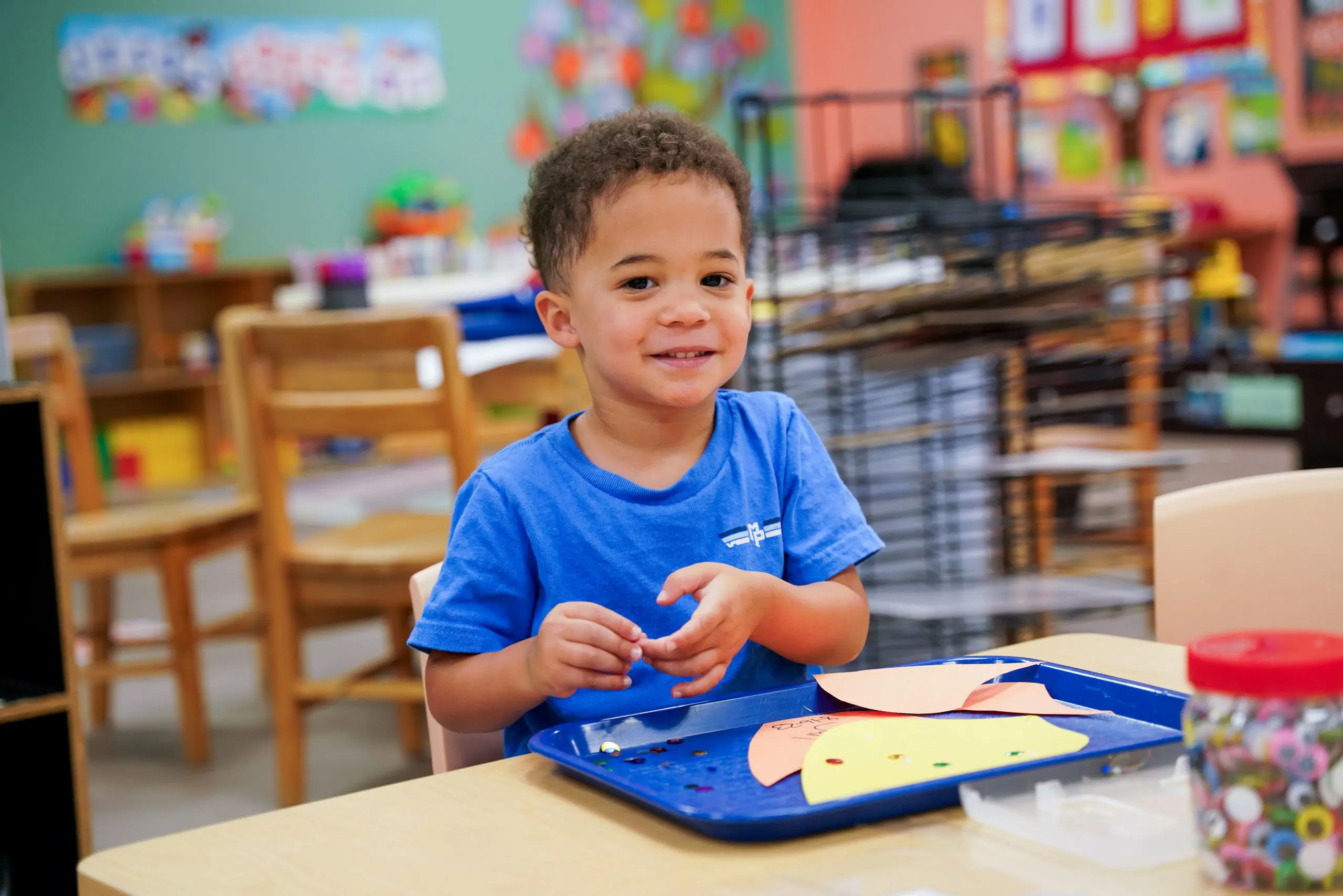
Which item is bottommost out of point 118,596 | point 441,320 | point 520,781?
Result: point 118,596

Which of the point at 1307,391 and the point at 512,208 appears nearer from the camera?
the point at 1307,391

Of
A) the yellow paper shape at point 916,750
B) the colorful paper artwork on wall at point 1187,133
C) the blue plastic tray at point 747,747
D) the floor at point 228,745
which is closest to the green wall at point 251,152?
the floor at point 228,745

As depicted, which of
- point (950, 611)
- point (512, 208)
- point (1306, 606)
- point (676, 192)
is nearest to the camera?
point (676, 192)

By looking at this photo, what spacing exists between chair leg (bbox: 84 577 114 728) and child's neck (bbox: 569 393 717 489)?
2.21 m

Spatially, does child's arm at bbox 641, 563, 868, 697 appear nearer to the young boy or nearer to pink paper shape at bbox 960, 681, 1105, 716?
the young boy

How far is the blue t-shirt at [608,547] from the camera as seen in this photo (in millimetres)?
917

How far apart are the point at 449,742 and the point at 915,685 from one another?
0.33m

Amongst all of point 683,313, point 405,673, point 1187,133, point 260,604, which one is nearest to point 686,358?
point 683,313

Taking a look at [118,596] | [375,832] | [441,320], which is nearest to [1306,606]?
[375,832]

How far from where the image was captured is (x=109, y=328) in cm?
607

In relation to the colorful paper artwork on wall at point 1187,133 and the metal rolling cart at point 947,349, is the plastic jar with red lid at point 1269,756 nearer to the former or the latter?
the metal rolling cart at point 947,349

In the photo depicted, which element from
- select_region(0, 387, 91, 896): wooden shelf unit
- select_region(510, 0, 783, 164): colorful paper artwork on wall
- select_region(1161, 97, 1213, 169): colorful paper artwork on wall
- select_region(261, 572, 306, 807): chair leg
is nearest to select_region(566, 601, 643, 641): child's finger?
select_region(0, 387, 91, 896): wooden shelf unit

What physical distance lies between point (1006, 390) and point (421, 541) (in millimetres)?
1048

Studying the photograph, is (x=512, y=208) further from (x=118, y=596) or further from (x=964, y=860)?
(x=964, y=860)
